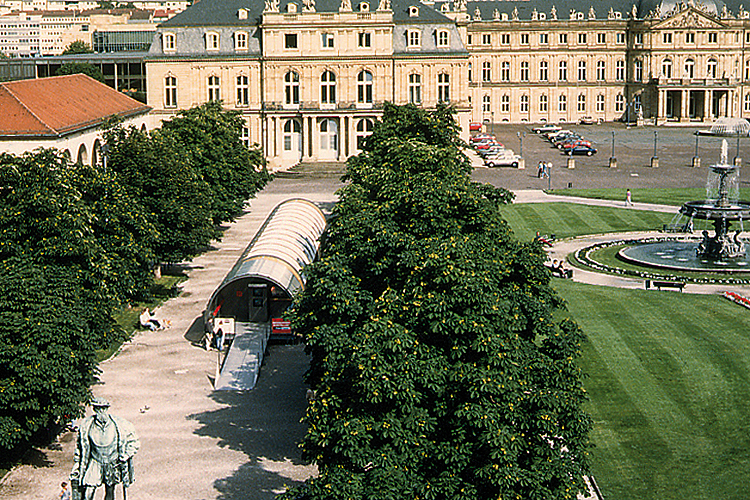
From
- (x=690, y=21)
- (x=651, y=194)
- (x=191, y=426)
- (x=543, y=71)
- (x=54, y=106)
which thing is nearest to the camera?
(x=191, y=426)

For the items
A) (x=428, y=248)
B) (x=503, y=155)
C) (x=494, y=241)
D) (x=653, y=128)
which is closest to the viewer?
(x=428, y=248)

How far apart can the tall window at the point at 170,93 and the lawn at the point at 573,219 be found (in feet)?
179

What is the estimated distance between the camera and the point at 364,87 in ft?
447

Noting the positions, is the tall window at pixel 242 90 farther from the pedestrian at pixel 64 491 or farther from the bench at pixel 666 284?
the pedestrian at pixel 64 491

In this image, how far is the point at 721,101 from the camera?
19050 cm

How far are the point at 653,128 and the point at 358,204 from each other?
146725mm

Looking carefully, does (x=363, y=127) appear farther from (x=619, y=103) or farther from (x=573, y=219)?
(x=619, y=103)

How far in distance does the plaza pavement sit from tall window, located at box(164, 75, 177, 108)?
251ft

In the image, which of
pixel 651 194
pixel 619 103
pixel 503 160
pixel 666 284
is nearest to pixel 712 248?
pixel 666 284

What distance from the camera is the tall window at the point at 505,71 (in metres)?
195

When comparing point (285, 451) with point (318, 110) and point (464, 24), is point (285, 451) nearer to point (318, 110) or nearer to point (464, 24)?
point (318, 110)

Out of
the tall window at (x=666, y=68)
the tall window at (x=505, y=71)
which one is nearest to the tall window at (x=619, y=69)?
the tall window at (x=666, y=68)

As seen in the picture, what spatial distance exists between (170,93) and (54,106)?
4329 cm

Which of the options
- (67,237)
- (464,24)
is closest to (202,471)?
(67,237)
